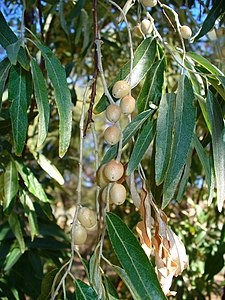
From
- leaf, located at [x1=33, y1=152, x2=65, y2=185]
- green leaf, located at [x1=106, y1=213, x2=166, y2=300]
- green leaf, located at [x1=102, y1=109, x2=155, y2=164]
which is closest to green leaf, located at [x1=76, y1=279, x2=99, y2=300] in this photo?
green leaf, located at [x1=106, y1=213, x2=166, y2=300]

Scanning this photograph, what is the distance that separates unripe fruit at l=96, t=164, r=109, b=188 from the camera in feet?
1.88

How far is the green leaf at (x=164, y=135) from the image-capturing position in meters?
0.57

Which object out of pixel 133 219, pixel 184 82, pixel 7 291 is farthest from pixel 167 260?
pixel 133 219

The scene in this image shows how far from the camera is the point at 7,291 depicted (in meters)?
1.13

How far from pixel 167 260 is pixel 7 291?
2.22 feet

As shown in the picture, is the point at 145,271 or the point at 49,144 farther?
the point at 49,144

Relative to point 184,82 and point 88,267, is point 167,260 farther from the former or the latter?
point 184,82

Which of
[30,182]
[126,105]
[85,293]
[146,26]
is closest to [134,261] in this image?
[85,293]

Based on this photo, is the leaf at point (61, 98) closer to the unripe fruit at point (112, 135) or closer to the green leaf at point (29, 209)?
the unripe fruit at point (112, 135)

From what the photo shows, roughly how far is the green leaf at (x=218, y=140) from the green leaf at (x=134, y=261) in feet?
0.35

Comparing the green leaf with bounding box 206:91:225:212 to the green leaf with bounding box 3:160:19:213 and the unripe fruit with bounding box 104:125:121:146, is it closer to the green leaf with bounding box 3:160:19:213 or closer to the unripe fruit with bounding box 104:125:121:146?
the unripe fruit with bounding box 104:125:121:146

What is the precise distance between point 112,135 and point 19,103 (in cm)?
13

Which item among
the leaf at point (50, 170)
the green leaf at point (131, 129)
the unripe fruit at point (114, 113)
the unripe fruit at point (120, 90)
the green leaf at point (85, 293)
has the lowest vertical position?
the green leaf at point (85, 293)

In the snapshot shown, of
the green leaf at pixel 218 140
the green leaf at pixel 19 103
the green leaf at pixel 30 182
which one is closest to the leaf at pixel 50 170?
the green leaf at pixel 30 182
